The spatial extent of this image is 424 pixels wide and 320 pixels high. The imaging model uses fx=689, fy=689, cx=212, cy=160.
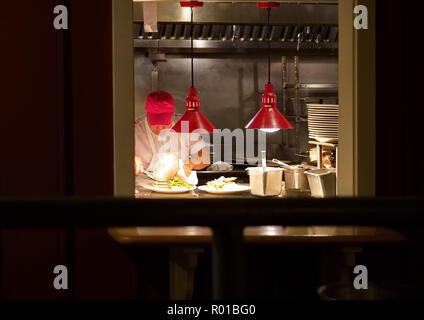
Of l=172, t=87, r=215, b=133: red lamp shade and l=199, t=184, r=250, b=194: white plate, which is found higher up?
l=172, t=87, r=215, b=133: red lamp shade

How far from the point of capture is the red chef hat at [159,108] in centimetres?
602

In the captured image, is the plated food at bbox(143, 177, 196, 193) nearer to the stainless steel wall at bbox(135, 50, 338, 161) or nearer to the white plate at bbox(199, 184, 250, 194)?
the white plate at bbox(199, 184, 250, 194)

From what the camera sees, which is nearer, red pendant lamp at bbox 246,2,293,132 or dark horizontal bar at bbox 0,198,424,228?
dark horizontal bar at bbox 0,198,424,228

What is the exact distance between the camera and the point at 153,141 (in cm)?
812

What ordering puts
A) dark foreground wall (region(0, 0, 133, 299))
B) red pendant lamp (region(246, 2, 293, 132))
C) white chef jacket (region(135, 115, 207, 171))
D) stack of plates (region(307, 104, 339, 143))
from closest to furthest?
dark foreground wall (region(0, 0, 133, 299)) < red pendant lamp (region(246, 2, 293, 132)) < stack of plates (region(307, 104, 339, 143)) < white chef jacket (region(135, 115, 207, 171))

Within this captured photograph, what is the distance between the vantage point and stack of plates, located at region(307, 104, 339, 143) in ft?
16.1

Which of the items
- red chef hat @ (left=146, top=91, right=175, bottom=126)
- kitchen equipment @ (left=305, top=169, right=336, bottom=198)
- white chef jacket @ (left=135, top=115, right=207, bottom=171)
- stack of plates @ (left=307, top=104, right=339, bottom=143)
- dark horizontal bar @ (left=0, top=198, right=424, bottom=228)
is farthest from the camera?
white chef jacket @ (left=135, top=115, right=207, bottom=171)

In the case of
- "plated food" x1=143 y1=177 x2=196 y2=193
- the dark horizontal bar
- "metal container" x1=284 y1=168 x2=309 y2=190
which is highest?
the dark horizontal bar

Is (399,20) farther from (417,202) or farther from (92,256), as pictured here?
(417,202)

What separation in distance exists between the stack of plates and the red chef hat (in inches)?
58.5

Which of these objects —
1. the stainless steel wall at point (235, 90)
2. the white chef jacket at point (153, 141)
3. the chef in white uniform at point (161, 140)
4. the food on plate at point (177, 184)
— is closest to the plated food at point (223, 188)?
the food on plate at point (177, 184)

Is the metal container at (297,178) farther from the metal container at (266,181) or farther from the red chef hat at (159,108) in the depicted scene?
the red chef hat at (159,108)
